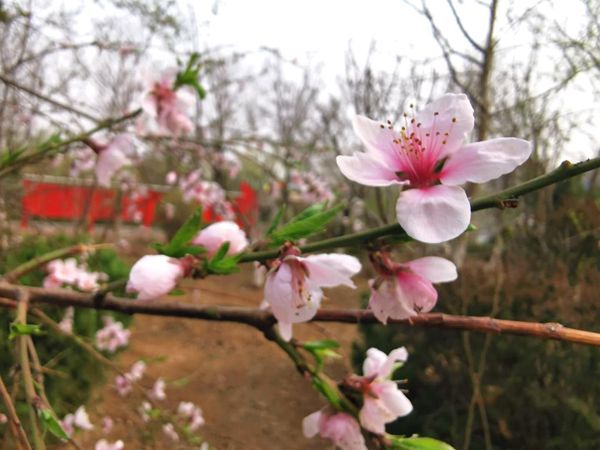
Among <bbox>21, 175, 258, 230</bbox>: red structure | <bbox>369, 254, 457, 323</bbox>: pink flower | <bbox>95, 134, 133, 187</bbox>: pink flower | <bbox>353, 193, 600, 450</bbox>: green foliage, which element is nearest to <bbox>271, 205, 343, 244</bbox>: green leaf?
<bbox>369, 254, 457, 323</bbox>: pink flower

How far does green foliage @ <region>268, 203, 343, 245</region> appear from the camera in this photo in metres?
0.73

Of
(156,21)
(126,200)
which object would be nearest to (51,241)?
(156,21)

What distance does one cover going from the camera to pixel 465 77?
13.5 ft

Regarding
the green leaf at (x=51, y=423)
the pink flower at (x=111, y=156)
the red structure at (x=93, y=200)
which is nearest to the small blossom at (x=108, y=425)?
the red structure at (x=93, y=200)

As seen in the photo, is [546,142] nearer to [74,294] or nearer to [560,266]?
[560,266]

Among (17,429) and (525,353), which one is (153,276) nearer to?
(17,429)

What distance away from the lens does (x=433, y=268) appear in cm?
80

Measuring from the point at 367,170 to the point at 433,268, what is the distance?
21 cm

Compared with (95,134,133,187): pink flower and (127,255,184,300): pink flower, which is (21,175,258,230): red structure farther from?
(127,255,184,300): pink flower

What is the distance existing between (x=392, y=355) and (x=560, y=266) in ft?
8.94

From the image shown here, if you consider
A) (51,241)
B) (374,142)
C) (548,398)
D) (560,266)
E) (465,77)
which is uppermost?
(465,77)

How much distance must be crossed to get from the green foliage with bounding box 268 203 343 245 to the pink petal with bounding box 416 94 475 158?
17 centimetres

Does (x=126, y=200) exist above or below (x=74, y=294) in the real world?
below

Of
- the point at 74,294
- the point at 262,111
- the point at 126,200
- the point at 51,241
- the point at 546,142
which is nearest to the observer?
the point at 74,294
